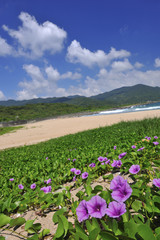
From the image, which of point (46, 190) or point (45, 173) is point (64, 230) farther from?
point (45, 173)

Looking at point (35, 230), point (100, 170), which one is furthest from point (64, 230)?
point (100, 170)

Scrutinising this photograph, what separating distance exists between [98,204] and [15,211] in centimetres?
→ 199

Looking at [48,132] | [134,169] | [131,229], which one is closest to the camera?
[131,229]

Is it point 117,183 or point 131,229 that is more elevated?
point 117,183

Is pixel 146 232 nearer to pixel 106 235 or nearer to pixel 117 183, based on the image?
pixel 106 235

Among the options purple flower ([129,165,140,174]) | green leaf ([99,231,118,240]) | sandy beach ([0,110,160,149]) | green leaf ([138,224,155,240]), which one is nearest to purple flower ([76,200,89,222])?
green leaf ([99,231,118,240])

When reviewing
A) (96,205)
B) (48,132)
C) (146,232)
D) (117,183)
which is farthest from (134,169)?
(48,132)

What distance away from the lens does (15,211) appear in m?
2.33

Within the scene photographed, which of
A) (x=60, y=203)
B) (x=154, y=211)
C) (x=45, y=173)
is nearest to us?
(x=154, y=211)

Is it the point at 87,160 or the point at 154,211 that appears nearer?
the point at 154,211

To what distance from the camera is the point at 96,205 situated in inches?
42.1

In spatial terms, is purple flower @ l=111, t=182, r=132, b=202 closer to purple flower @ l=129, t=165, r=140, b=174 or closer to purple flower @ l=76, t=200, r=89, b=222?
purple flower @ l=76, t=200, r=89, b=222

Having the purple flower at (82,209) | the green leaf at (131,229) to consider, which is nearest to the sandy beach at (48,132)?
the purple flower at (82,209)

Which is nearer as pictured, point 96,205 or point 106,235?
point 106,235
